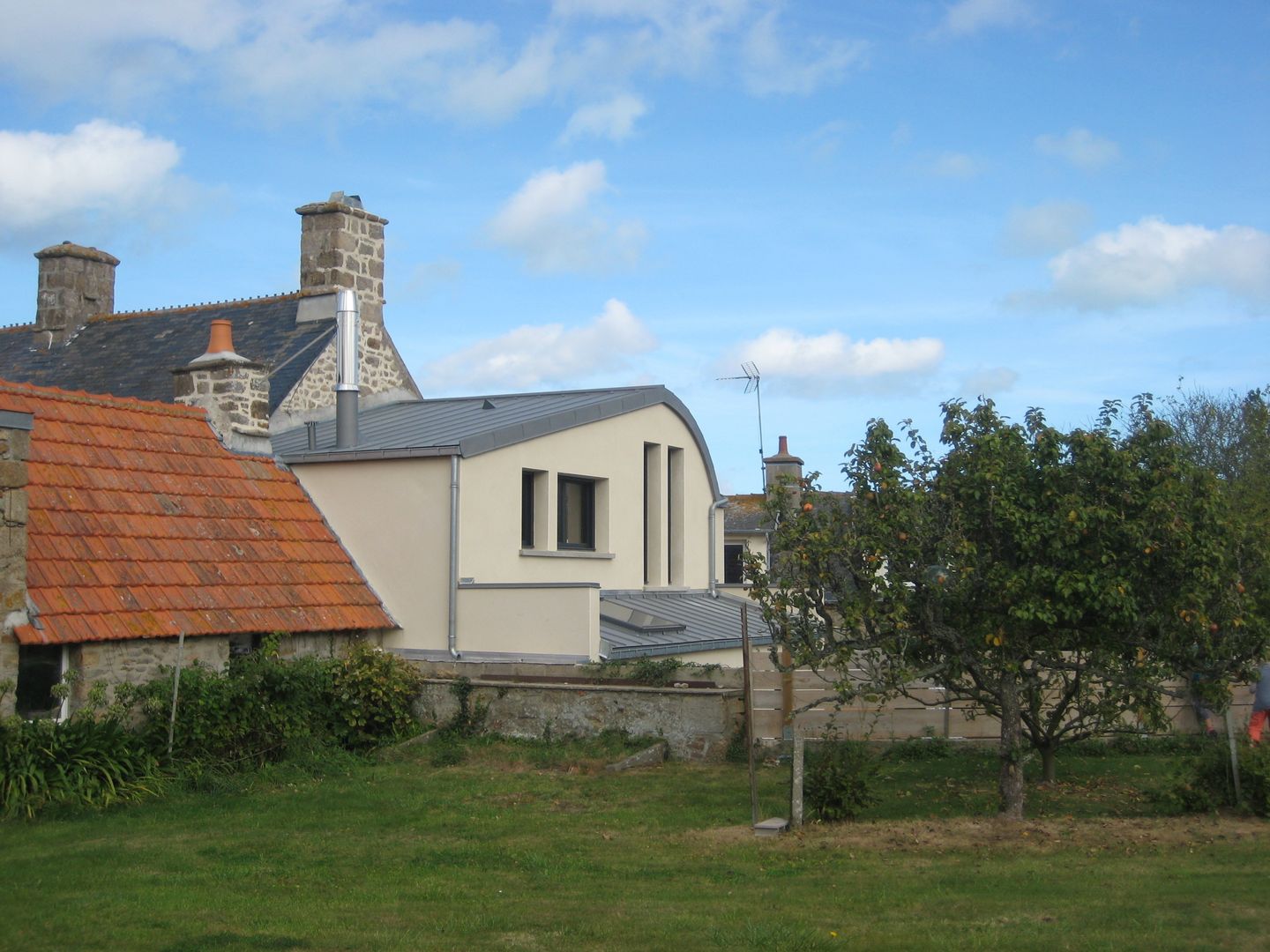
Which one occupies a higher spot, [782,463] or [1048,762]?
[782,463]

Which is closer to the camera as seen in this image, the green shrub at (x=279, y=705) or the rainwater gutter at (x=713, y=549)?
the green shrub at (x=279, y=705)

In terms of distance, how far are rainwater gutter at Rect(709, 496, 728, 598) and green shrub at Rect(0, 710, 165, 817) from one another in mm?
12634

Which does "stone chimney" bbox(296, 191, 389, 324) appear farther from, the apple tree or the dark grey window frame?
the apple tree

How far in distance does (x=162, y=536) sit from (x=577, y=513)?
284 inches

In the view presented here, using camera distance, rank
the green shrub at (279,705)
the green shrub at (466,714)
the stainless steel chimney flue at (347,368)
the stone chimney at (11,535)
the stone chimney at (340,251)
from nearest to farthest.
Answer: the stone chimney at (11,535), the green shrub at (279,705), the green shrub at (466,714), the stainless steel chimney flue at (347,368), the stone chimney at (340,251)

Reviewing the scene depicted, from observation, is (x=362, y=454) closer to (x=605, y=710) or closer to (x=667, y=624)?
(x=667, y=624)

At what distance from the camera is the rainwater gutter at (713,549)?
25.0 meters

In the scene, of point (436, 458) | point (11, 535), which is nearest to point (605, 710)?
point (436, 458)

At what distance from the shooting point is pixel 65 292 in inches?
1119

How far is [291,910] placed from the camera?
9.25 meters

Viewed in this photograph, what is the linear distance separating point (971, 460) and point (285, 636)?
952 centimetres

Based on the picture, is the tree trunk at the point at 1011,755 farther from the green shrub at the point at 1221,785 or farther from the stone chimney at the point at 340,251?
the stone chimney at the point at 340,251

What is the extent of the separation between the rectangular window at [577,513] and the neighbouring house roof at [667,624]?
97 cm

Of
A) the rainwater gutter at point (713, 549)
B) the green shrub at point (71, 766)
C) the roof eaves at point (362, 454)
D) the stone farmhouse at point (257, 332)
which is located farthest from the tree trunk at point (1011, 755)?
the stone farmhouse at point (257, 332)
